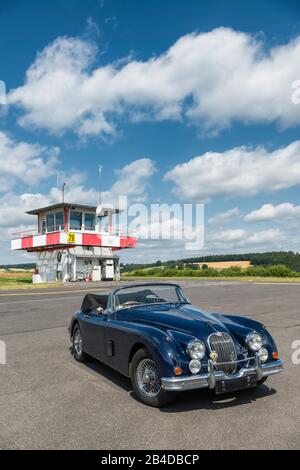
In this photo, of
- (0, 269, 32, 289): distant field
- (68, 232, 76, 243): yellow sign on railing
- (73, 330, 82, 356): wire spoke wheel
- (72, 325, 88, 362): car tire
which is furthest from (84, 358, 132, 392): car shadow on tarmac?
(68, 232, 76, 243): yellow sign on railing

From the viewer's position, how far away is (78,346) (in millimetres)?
7090

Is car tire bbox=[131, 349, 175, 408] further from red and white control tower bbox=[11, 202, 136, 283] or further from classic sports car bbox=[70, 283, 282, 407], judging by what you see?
red and white control tower bbox=[11, 202, 136, 283]

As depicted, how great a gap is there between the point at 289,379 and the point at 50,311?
10.6m

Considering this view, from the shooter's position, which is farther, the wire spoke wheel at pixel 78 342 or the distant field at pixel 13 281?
the distant field at pixel 13 281

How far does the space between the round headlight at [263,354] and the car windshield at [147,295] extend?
1732 mm

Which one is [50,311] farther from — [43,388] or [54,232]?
[54,232]

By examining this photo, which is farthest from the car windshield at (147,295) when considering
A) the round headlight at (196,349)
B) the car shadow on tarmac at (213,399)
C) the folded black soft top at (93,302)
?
the round headlight at (196,349)

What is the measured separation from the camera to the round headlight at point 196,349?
14.9 feet

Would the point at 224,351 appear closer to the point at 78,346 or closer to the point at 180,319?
the point at 180,319

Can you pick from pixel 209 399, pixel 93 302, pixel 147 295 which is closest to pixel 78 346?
pixel 93 302

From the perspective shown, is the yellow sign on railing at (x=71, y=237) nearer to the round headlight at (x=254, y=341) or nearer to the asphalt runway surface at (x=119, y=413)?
the asphalt runway surface at (x=119, y=413)

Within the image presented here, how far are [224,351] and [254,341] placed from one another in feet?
1.80
